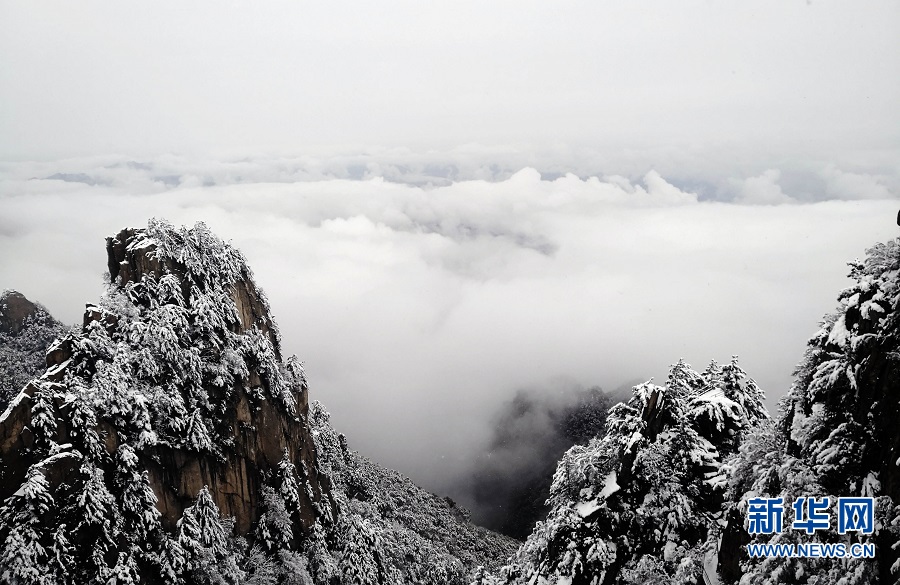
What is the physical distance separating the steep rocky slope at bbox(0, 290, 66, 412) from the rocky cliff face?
1503 inches

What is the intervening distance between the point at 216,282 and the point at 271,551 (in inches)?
1036

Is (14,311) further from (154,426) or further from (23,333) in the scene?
(154,426)

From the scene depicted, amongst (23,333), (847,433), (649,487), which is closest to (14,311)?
(23,333)

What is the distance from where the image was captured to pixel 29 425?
3991 centimetres

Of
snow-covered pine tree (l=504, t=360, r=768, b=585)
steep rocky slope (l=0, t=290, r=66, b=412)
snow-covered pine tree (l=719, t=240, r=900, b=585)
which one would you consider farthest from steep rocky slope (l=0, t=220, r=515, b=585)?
snow-covered pine tree (l=719, t=240, r=900, b=585)

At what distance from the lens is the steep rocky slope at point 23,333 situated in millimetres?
78688

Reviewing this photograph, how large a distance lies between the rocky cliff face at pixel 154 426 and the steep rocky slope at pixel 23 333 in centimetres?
3818

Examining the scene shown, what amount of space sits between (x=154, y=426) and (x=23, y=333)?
5908cm

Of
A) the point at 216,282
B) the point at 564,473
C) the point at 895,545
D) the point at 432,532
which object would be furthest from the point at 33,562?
the point at 432,532

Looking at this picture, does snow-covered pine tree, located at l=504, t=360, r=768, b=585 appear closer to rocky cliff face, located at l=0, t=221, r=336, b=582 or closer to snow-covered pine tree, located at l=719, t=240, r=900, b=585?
snow-covered pine tree, located at l=719, t=240, r=900, b=585

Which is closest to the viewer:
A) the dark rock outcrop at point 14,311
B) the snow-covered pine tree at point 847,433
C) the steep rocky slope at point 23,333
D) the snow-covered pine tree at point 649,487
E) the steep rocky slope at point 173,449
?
the snow-covered pine tree at point 847,433

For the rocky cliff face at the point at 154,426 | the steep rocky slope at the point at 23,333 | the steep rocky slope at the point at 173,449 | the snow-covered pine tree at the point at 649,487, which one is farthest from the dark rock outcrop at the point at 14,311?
the snow-covered pine tree at the point at 649,487

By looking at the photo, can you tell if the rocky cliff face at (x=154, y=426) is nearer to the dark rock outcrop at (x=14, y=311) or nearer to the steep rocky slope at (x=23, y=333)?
the steep rocky slope at (x=23, y=333)

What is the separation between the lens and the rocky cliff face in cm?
3953
